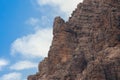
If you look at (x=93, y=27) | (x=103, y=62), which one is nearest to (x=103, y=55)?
(x=103, y=62)

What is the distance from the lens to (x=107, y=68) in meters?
162

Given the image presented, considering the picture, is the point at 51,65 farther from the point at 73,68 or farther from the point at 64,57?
the point at 73,68

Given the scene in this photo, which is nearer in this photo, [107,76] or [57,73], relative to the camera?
[107,76]

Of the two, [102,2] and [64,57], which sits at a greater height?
[102,2]

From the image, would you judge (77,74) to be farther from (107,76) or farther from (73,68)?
(107,76)

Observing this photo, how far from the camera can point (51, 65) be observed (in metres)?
200

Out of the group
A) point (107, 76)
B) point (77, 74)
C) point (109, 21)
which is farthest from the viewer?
point (109, 21)

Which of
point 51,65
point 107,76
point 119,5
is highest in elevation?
point 119,5

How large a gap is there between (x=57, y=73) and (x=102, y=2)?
33052 mm

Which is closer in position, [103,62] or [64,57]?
[103,62]

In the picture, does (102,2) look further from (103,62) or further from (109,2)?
(103,62)

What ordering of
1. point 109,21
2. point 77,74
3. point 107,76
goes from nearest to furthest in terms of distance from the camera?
point 107,76, point 77,74, point 109,21

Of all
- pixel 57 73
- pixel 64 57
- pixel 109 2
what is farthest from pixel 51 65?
pixel 109 2

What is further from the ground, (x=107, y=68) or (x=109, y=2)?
(x=109, y=2)
